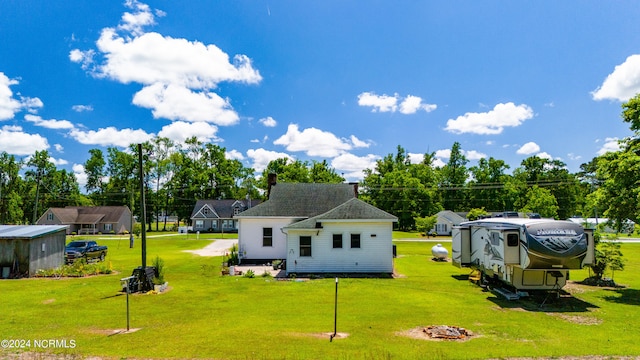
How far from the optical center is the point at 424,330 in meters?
12.0

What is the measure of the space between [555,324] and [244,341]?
1032cm

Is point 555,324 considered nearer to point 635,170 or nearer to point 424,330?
point 424,330

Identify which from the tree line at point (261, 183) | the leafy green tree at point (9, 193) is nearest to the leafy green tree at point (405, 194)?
the tree line at point (261, 183)

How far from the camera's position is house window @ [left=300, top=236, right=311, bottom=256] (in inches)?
920

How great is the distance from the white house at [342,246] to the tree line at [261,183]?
51.5 metres

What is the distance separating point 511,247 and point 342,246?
9.84 meters

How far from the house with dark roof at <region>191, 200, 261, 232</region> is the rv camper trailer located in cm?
5941

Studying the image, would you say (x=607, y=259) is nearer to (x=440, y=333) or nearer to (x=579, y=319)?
(x=579, y=319)

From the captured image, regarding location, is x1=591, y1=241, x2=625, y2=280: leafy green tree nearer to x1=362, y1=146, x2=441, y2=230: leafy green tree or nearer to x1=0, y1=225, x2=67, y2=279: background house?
x1=0, y1=225, x2=67, y2=279: background house

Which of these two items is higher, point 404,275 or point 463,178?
point 463,178

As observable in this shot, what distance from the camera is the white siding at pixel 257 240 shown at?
1085 inches

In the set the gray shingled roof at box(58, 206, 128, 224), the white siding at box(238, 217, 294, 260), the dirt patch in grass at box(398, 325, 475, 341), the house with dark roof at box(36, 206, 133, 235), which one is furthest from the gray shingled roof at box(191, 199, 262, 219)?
the dirt patch in grass at box(398, 325, 475, 341)

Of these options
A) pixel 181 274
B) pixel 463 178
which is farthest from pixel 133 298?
pixel 463 178

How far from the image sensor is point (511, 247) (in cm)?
1644
